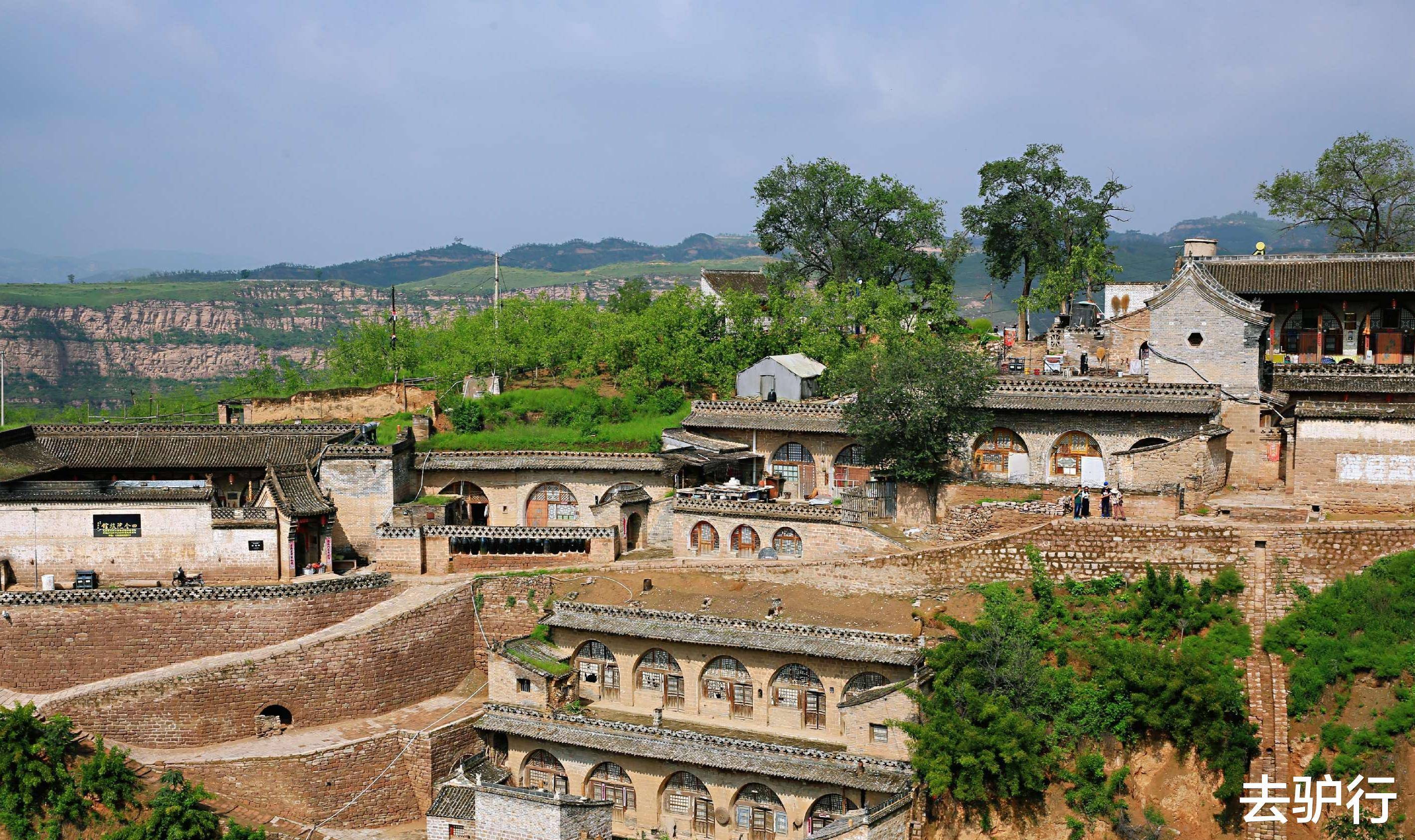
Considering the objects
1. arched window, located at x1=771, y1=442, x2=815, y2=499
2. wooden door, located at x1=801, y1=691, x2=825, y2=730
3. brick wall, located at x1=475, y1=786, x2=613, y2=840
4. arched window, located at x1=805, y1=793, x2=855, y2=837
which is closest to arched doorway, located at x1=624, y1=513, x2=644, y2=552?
arched window, located at x1=771, y1=442, x2=815, y2=499

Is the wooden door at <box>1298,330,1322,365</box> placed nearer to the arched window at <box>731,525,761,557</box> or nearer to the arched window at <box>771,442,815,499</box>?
the arched window at <box>771,442,815,499</box>

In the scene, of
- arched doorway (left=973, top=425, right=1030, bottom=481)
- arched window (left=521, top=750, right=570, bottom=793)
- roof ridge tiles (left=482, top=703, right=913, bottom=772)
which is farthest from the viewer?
arched doorway (left=973, top=425, right=1030, bottom=481)

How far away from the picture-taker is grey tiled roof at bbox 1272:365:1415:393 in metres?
39.1

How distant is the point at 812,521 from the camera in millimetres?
39656

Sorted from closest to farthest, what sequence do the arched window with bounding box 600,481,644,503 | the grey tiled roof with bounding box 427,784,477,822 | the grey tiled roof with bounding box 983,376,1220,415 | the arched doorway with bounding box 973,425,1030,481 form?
1. the grey tiled roof with bounding box 427,784,477,822
2. the grey tiled roof with bounding box 983,376,1220,415
3. the arched doorway with bounding box 973,425,1030,481
4. the arched window with bounding box 600,481,644,503

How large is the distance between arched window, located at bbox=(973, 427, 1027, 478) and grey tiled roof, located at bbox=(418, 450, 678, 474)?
9.49 meters

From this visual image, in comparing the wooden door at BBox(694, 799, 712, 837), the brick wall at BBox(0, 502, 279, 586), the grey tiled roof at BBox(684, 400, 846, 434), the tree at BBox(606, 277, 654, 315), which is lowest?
the wooden door at BBox(694, 799, 712, 837)

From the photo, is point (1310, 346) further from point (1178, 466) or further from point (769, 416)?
point (769, 416)

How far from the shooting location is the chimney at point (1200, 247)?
4859 centimetres

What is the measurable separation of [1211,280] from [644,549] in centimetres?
1925

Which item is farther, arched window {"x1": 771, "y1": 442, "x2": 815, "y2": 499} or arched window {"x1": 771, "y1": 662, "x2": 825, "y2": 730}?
arched window {"x1": 771, "y1": 442, "x2": 815, "y2": 499}

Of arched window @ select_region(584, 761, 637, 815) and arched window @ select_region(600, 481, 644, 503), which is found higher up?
arched window @ select_region(600, 481, 644, 503)

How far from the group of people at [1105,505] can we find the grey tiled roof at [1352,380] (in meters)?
6.83

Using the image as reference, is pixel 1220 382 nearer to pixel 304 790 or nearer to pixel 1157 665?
pixel 1157 665
